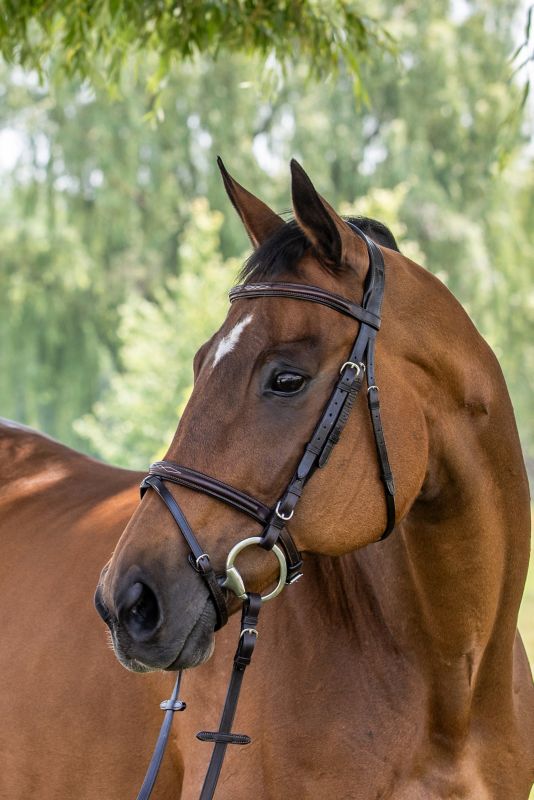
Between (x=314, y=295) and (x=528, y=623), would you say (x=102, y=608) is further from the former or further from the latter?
(x=528, y=623)

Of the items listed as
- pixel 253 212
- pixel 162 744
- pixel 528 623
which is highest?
pixel 528 623

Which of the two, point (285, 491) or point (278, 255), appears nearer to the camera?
point (285, 491)

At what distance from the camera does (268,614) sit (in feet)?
8.13

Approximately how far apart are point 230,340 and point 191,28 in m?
3.50

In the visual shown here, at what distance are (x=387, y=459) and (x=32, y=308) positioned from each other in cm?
1738

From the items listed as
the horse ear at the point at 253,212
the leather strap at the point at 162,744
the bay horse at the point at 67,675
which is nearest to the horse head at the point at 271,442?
the horse ear at the point at 253,212

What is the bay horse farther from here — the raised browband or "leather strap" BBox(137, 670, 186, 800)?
the raised browband

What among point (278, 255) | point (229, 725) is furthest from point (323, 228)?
point (229, 725)

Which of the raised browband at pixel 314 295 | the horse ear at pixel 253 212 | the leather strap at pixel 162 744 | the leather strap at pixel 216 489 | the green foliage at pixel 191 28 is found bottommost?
the leather strap at pixel 162 744

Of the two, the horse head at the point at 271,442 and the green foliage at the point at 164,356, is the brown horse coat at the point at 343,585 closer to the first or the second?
the horse head at the point at 271,442

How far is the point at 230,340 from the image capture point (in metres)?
Answer: 2.06

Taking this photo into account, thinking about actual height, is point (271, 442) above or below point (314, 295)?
below

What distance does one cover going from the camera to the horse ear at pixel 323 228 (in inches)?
79.4

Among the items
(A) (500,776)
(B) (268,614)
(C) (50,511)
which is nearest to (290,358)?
(B) (268,614)
